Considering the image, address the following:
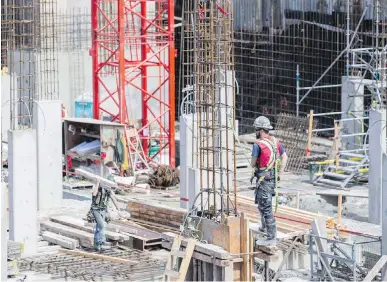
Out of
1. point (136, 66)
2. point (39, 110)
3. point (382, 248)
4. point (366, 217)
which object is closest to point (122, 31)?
point (136, 66)

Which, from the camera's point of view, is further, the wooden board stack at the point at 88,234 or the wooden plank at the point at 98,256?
the wooden board stack at the point at 88,234

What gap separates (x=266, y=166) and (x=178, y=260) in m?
2.02

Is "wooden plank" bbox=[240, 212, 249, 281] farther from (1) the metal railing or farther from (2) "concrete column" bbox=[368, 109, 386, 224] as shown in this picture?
(2) "concrete column" bbox=[368, 109, 386, 224]

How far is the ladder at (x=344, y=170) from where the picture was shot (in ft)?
97.9

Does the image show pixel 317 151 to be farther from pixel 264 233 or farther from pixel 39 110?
pixel 264 233

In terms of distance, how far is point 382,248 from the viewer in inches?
824

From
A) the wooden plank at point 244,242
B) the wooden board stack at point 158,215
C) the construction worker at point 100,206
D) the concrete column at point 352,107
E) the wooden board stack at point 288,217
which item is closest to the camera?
the wooden plank at point 244,242

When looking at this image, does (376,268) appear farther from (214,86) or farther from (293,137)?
(293,137)

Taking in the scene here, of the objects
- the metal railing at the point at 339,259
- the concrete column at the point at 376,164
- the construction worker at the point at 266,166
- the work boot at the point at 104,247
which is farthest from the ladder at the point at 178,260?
the concrete column at the point at 376,164

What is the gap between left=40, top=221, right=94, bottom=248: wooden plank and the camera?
23.4 metres

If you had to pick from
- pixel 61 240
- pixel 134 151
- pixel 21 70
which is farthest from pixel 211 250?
pixel 134 151

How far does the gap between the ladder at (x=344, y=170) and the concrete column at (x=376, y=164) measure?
360 cm

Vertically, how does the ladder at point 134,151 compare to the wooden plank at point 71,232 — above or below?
above

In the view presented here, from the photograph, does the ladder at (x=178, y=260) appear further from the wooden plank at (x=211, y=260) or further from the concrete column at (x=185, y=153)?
the concrete column at (x=185, y=153)
